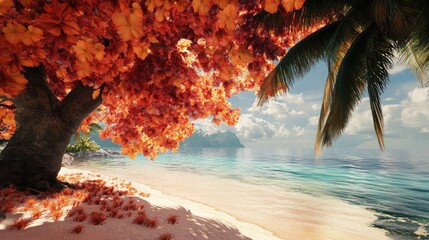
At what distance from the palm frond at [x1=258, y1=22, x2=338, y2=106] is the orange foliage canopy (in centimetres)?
51

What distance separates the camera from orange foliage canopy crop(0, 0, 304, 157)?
1355 millimetres

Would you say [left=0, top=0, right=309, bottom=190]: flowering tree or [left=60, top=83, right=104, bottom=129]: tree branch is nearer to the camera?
[left=0, top=0, right=309, bottom=190]: flowering tree

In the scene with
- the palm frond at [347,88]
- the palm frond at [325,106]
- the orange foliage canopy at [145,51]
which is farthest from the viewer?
the palm frond at [325,106]

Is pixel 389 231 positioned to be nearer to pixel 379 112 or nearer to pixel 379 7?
pixel 379 112

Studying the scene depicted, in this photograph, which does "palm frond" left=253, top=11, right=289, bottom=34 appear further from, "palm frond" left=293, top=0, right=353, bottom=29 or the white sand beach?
the white sand beach

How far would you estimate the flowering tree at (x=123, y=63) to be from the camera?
1385mm

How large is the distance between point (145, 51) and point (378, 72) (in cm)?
525

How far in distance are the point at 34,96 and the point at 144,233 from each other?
3888 mm

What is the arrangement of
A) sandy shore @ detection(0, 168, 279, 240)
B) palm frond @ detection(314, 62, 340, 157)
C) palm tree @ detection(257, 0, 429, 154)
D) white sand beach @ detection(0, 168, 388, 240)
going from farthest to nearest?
1. palm frond @ detection(314, 62, 340, 157)
2. palm tree @ detection(257, 0, 429, 154)
3. white sand beach @ detection(0, 168, 388, 240)
4. sandy shore @ detection(0, 168, 279, 240)

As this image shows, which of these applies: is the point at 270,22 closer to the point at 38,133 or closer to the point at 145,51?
the point at 145,51

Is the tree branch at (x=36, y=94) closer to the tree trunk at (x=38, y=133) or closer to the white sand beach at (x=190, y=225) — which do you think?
the tree trunk at (x=38, y=133)

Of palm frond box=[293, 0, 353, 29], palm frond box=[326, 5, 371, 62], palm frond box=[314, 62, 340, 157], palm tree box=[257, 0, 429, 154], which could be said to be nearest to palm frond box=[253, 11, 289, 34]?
palm tree box=[257, 0, 429, 154]

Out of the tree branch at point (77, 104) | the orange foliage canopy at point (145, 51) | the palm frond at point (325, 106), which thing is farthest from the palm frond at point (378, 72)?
the tree branch at point (77, 104)

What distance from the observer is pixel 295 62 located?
238 inches
